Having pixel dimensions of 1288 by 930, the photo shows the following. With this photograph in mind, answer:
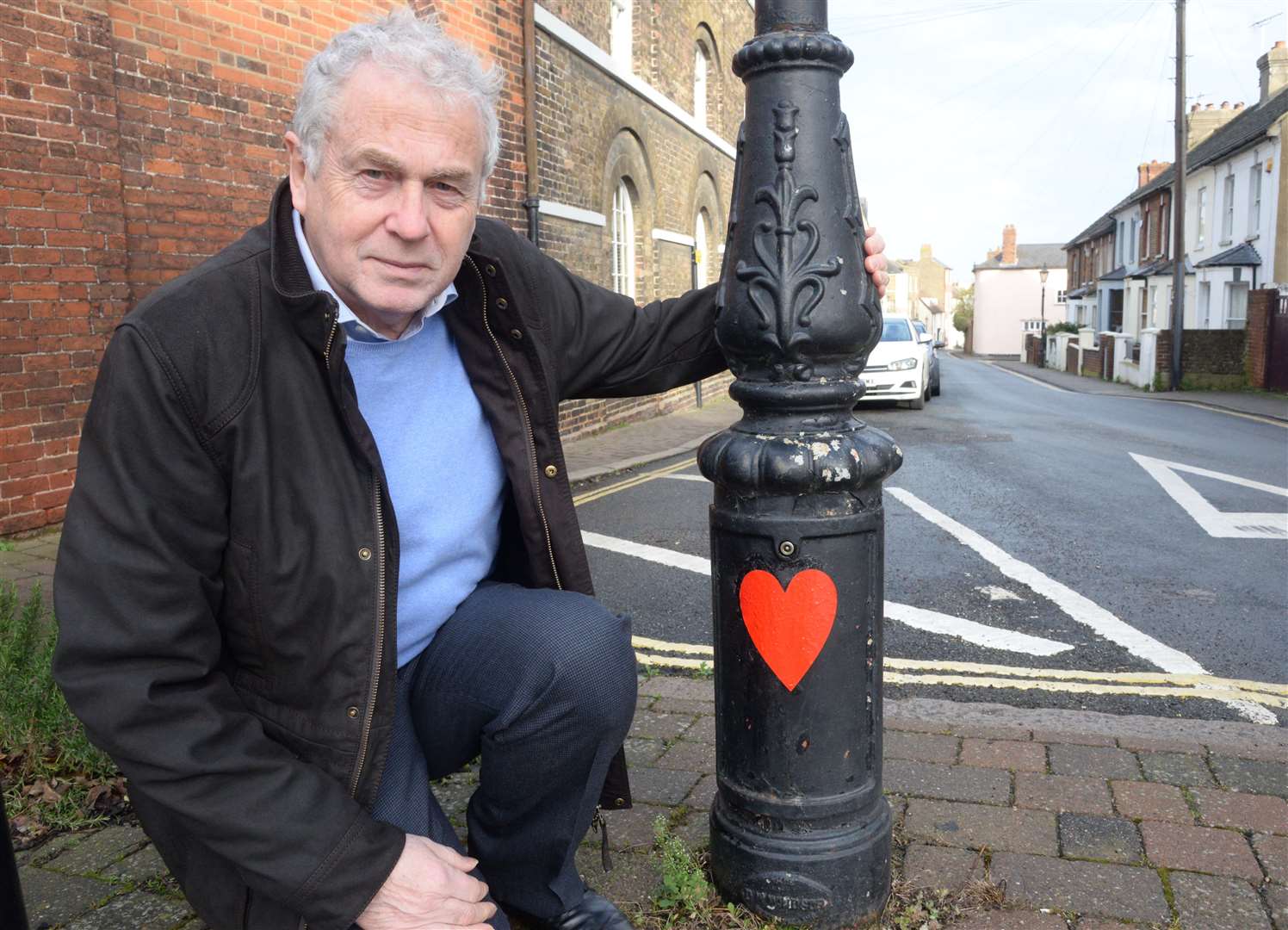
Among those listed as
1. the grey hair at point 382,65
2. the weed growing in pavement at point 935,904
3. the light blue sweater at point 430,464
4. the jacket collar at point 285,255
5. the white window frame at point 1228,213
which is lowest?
the weed growing in pavement at point 935,904

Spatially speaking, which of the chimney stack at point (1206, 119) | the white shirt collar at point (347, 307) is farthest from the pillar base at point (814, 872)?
the chimney stack at point (1206, 119)

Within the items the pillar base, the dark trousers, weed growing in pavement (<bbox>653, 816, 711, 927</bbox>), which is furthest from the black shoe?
the pillar base

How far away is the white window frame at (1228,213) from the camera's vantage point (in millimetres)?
30266

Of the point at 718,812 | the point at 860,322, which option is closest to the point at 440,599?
the point at 718,812

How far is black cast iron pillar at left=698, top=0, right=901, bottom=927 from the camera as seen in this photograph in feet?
6.90

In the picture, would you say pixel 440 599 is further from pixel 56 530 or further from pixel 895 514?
pixel 895 514

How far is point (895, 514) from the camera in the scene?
754 cm

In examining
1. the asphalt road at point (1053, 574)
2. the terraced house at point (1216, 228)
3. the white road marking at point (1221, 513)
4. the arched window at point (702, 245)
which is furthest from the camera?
the terraced house at point (1216, 228)

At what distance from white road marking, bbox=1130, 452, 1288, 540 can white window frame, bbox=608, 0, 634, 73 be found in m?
8.92

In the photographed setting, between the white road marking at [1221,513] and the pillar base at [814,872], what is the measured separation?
5.40m

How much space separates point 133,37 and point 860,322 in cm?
595

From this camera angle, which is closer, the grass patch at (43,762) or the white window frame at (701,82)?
the grass patch at (43,762)

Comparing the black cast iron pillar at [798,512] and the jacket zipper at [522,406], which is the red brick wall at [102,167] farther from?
the black cast iron pillar at [798,512]

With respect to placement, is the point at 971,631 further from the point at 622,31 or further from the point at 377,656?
the point at 622,31
